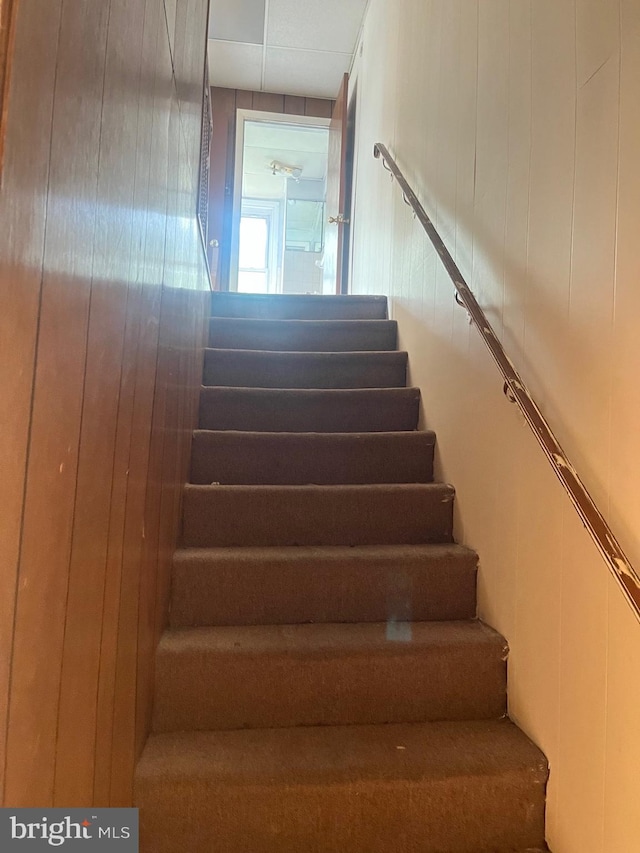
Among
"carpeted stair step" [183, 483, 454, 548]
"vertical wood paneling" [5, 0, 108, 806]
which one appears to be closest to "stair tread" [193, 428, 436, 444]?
"carpeted stair step" [183, 483, 454, 548]

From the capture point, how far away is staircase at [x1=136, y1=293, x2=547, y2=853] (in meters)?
1.18

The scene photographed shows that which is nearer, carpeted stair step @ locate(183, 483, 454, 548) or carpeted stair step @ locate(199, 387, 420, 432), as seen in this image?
carpeted stair step @ locate(183, 483, 454, 548)

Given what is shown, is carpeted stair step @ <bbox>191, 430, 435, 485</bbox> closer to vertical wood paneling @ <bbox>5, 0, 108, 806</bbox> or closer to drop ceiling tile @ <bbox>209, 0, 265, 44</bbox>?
vertical wood paneling @ <bbox>5, 0, 108, 806</bbox>

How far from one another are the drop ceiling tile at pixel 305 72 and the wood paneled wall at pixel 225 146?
0.10 m

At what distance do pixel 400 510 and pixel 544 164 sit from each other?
111cm

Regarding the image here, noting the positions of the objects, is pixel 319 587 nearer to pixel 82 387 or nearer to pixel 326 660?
pixel 326 660

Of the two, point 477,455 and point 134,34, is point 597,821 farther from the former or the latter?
point 134,34

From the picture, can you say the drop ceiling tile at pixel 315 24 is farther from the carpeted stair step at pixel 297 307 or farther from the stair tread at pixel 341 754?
the stair tread at pixel 341 754

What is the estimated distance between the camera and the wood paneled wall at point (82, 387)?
55cm

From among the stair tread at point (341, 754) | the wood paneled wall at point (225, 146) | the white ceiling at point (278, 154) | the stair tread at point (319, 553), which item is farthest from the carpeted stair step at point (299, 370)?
the white ceiling at point (278, 154)

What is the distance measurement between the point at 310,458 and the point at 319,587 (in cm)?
58

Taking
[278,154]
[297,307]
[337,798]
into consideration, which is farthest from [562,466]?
[278,154]

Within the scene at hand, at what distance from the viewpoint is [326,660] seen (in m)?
1.41

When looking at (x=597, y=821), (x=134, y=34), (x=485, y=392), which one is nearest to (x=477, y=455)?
(x=485, y=392)
